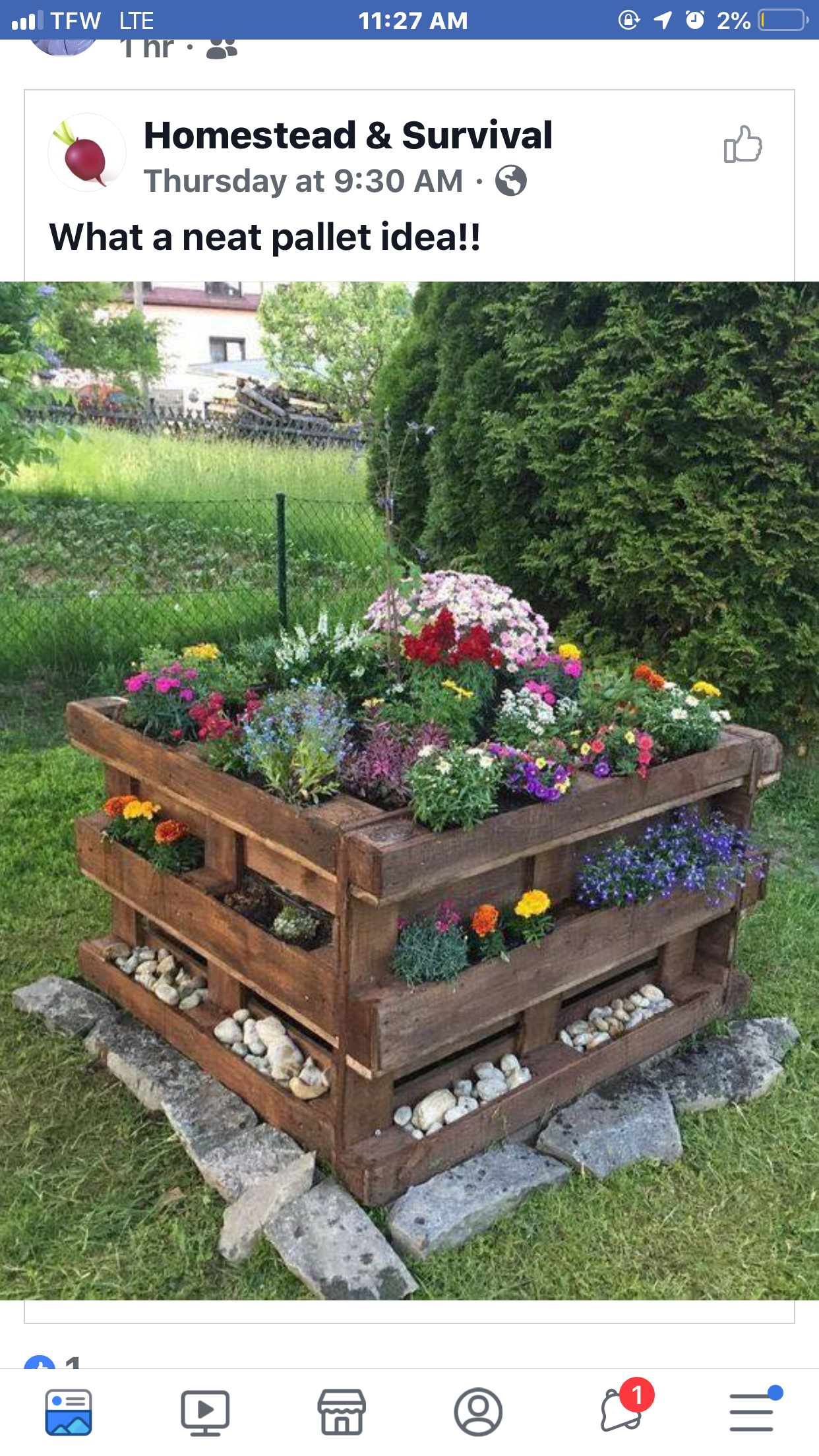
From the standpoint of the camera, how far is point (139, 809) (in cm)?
322

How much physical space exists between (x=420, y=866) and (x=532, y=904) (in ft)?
1.63

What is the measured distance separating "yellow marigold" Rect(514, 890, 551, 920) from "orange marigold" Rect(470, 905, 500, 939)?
0.09 meters

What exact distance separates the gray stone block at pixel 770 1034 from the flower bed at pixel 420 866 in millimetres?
104

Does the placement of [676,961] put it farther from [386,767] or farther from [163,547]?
[163,547]

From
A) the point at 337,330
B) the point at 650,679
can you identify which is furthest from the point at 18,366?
the point at 337,330

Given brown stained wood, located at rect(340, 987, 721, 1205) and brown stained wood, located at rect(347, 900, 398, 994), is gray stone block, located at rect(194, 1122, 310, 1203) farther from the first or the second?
brown stained wood, located at rect(347, 900, 398, 994)

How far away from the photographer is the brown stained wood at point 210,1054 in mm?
2750

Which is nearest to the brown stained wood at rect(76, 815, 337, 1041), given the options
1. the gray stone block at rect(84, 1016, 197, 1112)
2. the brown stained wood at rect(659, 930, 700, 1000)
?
the gray stone block at rect(84, 1016, 197, 1112)

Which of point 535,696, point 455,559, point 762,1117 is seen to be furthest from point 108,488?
point 762,1117

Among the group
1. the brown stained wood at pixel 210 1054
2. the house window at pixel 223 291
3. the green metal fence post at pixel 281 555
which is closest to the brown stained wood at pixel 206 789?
the brown stained wood at pixel 210 1054

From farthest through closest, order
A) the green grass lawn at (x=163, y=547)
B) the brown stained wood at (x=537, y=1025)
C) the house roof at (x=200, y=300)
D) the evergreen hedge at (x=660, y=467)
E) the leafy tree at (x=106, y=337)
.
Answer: the house roof at (x=200, y=300) < the leafy tree at (x=106, y=337) < the green grass lawn at (x=163, y=547) < the evergreen hedge at (x=660, y=467) < the brown stained wood at (x=537, y=1025)
